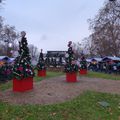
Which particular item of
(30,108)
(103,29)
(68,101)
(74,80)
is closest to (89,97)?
(68,101)

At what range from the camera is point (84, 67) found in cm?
2684

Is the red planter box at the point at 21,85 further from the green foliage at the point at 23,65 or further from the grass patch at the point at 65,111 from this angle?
the grass patch at the point at 65,111

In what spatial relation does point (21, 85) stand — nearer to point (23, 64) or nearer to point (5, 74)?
point (23, 64)

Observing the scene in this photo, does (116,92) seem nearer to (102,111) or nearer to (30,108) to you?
(102,111)

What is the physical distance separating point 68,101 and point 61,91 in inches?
87.1

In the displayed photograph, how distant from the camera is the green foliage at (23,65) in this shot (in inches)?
545

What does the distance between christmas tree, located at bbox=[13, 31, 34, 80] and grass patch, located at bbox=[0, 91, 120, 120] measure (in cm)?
269

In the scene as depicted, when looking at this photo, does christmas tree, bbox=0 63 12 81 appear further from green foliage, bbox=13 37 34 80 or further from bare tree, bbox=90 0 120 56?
bare tree, bbox=90 0 120 56

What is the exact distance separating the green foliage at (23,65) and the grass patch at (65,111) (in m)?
2.68

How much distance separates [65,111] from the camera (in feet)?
34.3

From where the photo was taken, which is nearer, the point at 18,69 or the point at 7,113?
the point at 7,113

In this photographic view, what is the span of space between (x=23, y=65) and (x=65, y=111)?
4.58 m

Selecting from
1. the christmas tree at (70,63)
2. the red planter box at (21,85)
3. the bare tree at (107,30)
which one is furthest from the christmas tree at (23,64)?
the bare tree at (107,30)

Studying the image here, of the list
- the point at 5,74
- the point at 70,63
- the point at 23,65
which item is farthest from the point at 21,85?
the point at 5,74
